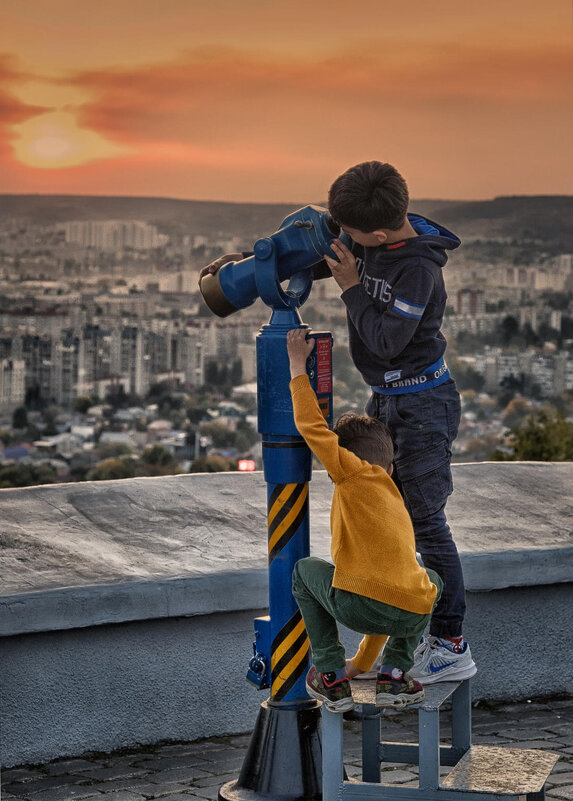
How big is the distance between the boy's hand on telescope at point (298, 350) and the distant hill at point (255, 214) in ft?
53.5

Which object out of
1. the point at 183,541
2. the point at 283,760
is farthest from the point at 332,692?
the point at 183,541

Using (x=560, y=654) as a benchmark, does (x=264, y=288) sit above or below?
above

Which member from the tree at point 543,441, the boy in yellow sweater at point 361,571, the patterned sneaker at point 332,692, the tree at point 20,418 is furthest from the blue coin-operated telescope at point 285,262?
the tree at point 20,418

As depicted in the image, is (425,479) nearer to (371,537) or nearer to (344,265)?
(371,537)

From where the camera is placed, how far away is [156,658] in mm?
4227

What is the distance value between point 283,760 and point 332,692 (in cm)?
39

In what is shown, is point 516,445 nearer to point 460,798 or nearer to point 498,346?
point 460,798

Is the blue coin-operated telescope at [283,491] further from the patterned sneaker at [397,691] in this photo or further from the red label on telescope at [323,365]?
the patterned sneaker at [397,691]

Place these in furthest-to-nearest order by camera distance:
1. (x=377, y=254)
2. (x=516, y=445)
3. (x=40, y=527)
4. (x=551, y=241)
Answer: (x=551, y=241), (x=516, y=445), (x=40, y=527), (x=377, y=254)

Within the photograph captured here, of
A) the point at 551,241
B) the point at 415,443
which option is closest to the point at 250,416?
the point at 551,241

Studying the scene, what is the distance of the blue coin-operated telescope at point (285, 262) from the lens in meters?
3.41

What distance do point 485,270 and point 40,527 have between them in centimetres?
1781

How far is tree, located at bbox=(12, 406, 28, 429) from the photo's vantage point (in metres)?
24.0

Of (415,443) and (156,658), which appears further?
(156,658)
